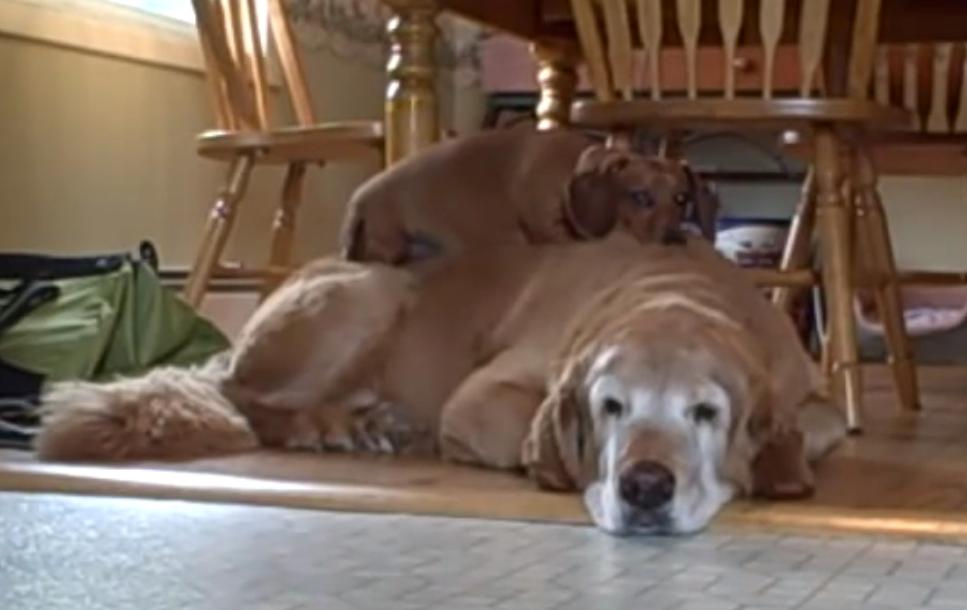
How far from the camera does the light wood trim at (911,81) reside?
326 centimetres

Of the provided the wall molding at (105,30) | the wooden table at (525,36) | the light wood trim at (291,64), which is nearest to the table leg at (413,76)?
the wooden table at (525,36)

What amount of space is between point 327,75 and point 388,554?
3044 millimetres

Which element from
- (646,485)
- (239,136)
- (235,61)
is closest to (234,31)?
(235,61)

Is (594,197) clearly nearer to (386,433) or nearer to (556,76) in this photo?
(386,433)

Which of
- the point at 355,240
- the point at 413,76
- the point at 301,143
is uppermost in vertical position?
the point at 413,76

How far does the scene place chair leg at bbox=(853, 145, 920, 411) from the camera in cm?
282

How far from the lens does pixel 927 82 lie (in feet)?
10.9

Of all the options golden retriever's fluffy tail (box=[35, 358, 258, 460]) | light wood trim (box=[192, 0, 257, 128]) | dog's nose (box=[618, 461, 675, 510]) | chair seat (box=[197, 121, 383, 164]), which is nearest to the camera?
dog's nose (box=[618, 461, 675, 510])

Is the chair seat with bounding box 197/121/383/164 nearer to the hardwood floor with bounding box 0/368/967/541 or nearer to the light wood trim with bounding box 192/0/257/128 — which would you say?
the light wood trim with bounding box 192/0/257/128

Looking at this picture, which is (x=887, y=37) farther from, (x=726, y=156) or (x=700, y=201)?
(x=726, y=156)

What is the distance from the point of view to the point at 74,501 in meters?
1.89

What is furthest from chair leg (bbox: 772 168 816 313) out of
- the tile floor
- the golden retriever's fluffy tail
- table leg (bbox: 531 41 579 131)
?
the tile floor

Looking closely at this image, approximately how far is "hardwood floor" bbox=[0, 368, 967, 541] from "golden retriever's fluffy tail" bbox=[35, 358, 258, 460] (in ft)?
0.15

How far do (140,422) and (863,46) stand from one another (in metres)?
1.07
